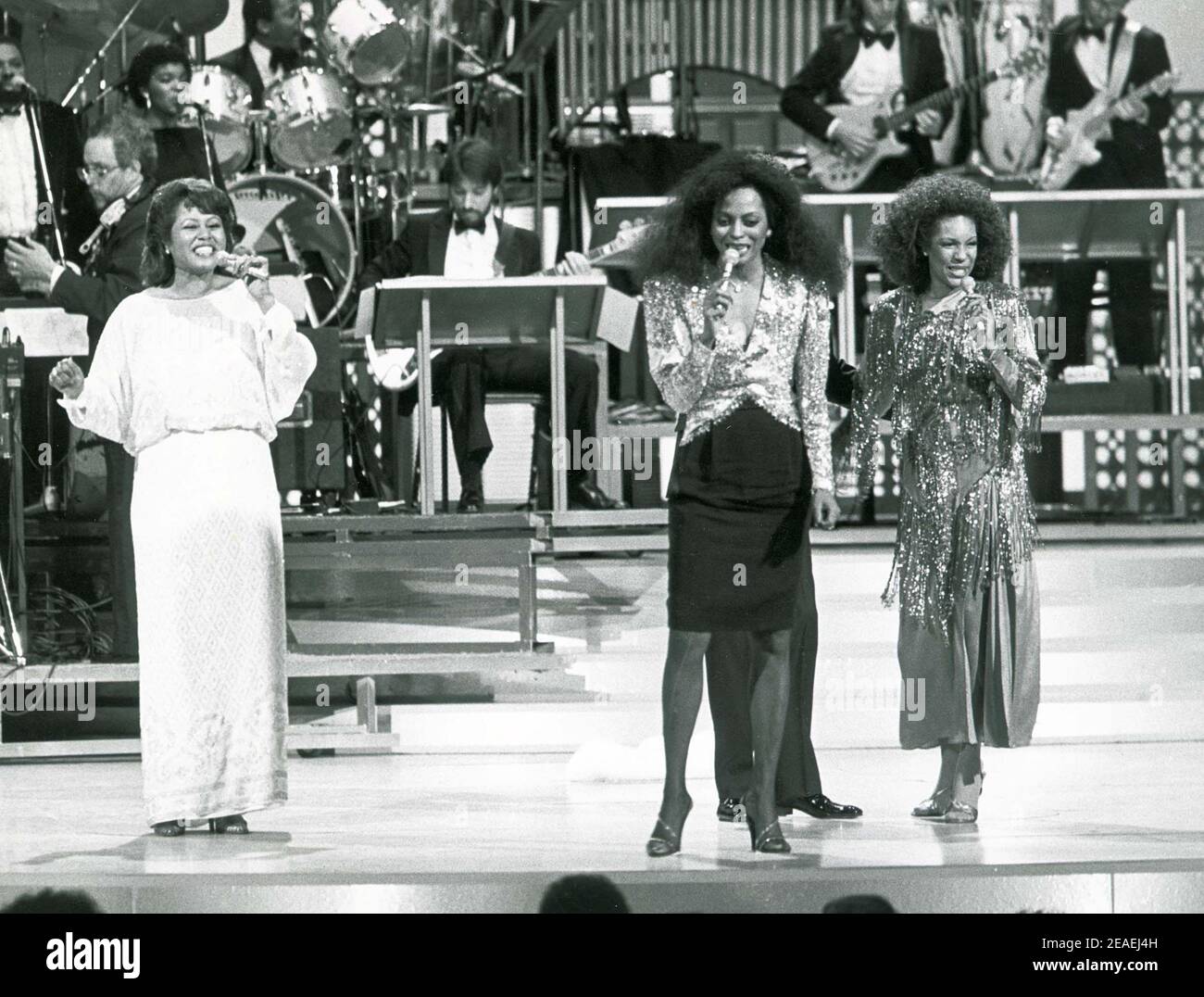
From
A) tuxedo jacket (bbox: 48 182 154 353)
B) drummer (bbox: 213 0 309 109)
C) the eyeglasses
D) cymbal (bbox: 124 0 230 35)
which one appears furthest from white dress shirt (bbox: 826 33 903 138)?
the eyeglasses

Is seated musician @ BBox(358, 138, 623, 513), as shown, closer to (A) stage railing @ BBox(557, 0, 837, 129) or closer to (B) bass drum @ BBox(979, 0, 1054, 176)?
(A) stage railing @ BBox(557, 0, 837, 129)

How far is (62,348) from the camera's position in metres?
7.28

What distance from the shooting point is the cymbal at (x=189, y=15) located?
9.37m

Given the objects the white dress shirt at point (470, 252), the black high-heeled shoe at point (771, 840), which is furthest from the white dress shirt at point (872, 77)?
the black high-heeled shoe at point (771, 840)

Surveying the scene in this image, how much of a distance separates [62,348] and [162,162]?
751mm

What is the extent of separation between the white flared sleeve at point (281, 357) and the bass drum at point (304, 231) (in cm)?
376

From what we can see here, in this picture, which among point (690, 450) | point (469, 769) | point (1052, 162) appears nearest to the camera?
point (690, 450)

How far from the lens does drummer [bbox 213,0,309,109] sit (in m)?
9.72

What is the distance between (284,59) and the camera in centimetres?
977

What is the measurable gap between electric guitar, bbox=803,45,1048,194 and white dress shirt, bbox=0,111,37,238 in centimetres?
329

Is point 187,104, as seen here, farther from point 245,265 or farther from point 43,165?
point 245,265

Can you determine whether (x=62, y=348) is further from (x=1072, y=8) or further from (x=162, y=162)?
(x=1072, y=8)

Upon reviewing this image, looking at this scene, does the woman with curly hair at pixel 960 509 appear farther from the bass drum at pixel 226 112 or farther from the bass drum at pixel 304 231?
the bass drum at pixel 226 112
